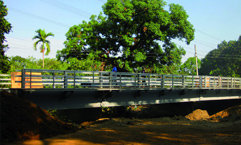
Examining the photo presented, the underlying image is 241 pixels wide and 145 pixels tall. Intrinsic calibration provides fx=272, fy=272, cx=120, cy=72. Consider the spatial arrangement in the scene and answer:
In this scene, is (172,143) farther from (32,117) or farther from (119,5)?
(119,5)

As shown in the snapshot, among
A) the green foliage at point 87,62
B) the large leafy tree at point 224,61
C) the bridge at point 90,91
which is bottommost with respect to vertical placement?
the bridge at point 90,91

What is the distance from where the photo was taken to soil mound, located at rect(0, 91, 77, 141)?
10.6 m

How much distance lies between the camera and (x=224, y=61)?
296ft

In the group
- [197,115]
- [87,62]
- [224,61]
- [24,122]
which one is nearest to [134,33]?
[87,62]

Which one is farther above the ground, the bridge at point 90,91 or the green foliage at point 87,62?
the green foliage at point 87,62

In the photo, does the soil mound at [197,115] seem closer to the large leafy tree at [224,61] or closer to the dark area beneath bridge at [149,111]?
the dark area beneath bridge at [149,111]

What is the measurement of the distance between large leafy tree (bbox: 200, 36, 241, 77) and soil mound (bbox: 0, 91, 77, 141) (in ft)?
258

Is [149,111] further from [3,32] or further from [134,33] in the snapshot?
Result: [3,32]

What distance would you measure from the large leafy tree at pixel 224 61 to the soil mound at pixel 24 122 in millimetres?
78669

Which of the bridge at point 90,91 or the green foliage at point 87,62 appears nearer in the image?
the bridge at point 90,91

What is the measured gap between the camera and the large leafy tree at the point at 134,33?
30.6m

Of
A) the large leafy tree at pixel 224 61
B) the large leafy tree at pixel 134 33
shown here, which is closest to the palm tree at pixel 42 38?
the large leafy tree at pixel 134 33

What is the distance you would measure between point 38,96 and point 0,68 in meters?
10.9

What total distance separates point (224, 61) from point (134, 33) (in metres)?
67.4
